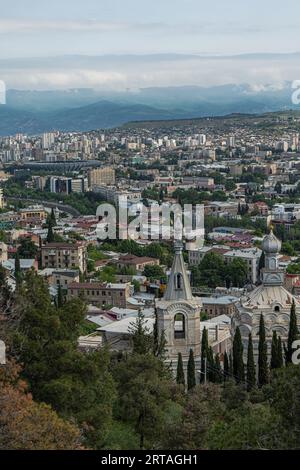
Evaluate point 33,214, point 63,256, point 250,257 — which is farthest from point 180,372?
point 33,214

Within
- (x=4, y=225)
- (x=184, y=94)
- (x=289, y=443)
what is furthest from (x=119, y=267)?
(x=184, y=94)

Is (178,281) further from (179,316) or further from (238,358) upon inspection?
(238,358)

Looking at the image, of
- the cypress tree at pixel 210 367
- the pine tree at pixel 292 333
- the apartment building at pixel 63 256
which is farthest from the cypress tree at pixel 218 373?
the apartment building at pixel 63 256

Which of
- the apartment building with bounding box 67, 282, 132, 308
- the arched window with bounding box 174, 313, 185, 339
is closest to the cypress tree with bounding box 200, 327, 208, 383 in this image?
the arched window with bounding box 174, 313, 185, 339

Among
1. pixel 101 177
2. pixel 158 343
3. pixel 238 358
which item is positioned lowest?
pixel 101 177

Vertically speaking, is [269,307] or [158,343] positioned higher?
[269,307]

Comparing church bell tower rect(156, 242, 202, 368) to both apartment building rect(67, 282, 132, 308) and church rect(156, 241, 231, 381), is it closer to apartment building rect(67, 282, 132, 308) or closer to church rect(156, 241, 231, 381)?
church rect(156, 241, 231, 381)

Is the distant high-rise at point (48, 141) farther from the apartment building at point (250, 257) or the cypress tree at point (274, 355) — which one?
A: the cypress tree at point (274, 355)
